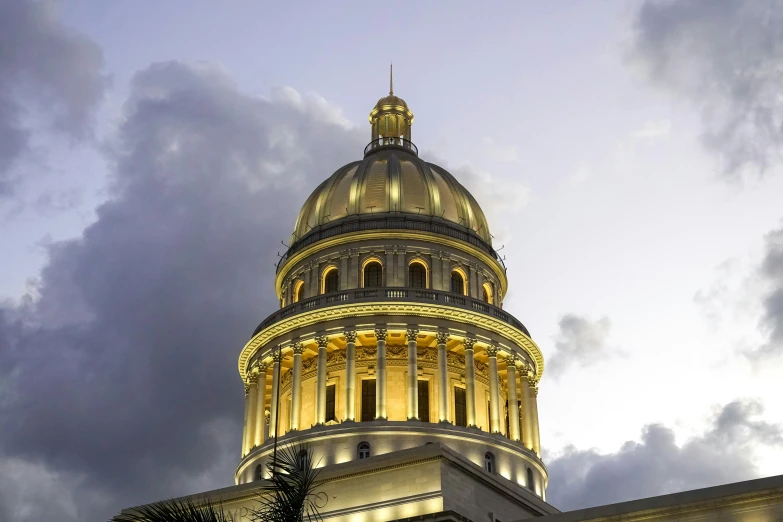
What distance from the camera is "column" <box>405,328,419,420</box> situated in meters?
63.0

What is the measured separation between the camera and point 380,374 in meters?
63.8

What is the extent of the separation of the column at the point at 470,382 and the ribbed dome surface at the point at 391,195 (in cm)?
1096

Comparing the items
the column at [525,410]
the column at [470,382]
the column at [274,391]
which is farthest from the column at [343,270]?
the column at [525,410]

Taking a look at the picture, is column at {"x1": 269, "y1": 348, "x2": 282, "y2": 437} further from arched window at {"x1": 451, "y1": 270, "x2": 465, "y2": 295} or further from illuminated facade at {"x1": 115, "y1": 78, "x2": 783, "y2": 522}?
arched window at {"x1": 451, "y1": 270, "x2": 465, "y2": 295}

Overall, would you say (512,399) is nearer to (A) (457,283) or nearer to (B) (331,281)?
(A) (457,283)

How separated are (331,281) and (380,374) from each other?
32.4ft

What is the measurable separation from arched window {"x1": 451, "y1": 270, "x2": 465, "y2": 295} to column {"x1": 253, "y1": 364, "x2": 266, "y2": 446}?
46.5 ft

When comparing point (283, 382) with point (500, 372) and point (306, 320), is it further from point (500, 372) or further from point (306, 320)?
point (500, 372)

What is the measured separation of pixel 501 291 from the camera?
75.8m

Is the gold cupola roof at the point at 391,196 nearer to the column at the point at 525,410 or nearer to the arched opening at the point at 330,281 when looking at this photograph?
the arched opening at the point at 330,281

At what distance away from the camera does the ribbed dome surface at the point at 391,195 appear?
238 feet

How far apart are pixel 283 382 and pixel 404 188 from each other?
53.5 feet

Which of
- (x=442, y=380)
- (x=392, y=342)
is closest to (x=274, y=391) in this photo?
(x=392, y=342)

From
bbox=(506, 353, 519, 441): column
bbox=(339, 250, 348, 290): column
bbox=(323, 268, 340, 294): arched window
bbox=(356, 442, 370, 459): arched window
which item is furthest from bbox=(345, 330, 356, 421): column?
bbox=(506, 353, 519, 441): column
